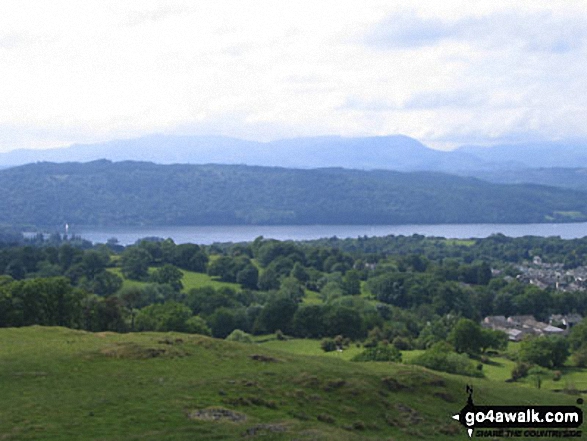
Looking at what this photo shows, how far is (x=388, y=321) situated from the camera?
76.5 metres

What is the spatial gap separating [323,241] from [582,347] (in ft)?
423

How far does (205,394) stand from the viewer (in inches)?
1025

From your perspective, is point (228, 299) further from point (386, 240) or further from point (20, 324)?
point (386, 240)

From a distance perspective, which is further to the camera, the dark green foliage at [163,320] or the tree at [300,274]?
the tree at [300,274]

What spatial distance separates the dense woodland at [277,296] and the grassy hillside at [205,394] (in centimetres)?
1434

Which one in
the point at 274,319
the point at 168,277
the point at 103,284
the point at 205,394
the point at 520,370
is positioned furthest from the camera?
the point at 168,277

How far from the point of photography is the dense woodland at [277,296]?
51.5 meters

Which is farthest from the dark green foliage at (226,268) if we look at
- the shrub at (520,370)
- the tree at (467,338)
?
the shrub at (520,370)

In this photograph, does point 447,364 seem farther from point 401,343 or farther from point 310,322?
Result: point 310,322

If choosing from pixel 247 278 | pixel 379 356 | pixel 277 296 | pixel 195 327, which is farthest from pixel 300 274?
pixel 379 356

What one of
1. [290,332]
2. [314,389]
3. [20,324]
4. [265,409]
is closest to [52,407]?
[265,409]

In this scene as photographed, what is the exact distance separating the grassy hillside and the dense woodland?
564 inches

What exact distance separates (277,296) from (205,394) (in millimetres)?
51656

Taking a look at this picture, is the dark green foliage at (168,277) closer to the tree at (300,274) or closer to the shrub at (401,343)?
the tree at (300,274)
